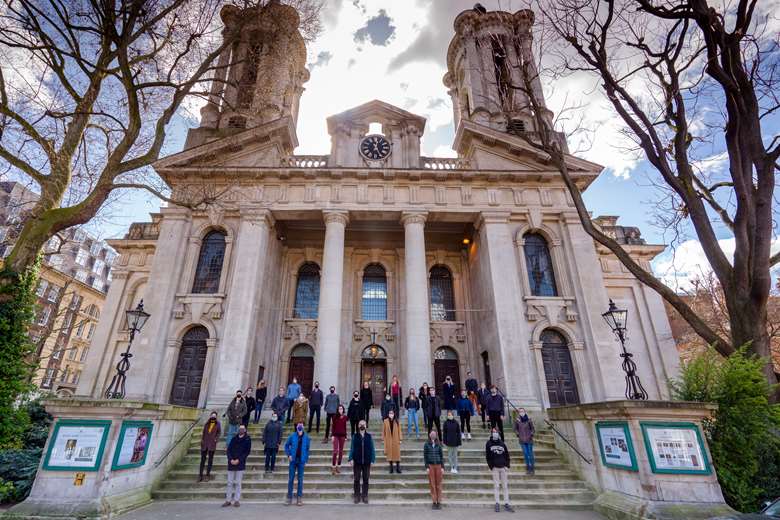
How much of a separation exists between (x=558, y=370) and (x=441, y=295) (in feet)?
22.8

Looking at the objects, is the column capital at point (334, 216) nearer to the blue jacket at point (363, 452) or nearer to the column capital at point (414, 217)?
the column capital at point (414, 217)

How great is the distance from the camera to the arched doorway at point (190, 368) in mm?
15516

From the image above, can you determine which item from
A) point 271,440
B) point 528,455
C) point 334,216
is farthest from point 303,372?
point 528,455

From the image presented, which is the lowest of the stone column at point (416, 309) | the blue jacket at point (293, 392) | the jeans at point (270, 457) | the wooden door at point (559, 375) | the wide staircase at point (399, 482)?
the wide staircase at point (399, 482)

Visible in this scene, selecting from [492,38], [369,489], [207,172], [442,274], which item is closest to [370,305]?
[442,274]

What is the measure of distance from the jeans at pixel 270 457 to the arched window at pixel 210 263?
996 centimetres

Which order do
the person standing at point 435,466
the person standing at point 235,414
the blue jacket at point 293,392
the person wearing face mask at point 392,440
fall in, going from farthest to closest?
1. the blue jacket at point 293,392
2. the person standing at point 235,414
3. the person wearing face mask at point 392,440
4. the person standing at point 435,466

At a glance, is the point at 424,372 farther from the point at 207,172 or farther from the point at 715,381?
the point at 207,172

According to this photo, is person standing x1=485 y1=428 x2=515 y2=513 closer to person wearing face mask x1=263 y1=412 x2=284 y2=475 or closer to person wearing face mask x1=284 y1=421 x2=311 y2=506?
person wearing face mask x1=284 y1=421 x2=311 y2=506

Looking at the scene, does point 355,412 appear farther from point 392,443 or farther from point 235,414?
point 235,414

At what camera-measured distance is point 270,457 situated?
9289 millimetres

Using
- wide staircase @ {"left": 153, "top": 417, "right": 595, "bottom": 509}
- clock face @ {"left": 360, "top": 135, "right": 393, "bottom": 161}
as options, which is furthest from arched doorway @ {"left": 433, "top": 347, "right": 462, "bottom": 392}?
clock face @ {"left": 360, "top": 135, "right": 393, "bottom": 161}

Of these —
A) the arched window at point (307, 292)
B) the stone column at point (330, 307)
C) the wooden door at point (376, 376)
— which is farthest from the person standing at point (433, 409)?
the arched window at point (307, 292)

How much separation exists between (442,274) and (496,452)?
1395cm
